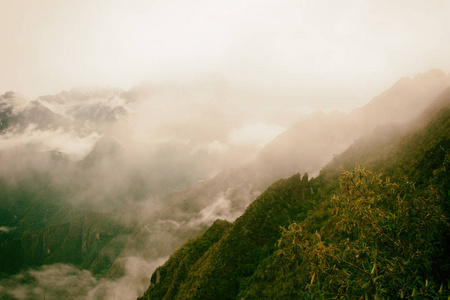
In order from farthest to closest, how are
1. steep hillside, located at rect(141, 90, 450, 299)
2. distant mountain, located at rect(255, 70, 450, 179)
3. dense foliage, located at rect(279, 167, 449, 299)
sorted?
distant mountain, located at rect(255, 70, 450, 179)
steep hillside, located at rect(141, 90, 450, 299)
dense foliage, located at rect(279, 167, 449, 299)

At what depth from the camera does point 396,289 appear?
17.4 feet

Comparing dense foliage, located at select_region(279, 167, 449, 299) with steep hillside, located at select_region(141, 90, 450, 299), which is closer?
dense foliage, located at select_region(279, 167, 449, 299)

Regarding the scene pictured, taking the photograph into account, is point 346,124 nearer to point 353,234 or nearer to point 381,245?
point 353,234

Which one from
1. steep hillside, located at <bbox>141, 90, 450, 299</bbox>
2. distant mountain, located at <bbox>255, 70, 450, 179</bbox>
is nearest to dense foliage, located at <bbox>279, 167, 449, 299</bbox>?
steep hillside, located at <bbox>141, 90, 450, 299</bbox>

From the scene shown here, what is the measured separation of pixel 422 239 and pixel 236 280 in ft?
158

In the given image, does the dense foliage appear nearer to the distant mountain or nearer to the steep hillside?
the steep hillside

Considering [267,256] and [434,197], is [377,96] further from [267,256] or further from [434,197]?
[434,197]

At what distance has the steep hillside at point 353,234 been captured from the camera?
5.64 meters

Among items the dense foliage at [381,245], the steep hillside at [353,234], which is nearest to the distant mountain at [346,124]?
the steep hillside at [353,234]

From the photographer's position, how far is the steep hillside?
18.5 feet

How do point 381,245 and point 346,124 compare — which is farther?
point 346,124

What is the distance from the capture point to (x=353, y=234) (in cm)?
1905

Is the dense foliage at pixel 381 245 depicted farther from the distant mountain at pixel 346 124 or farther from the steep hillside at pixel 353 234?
the distant mountain at pixel 346 124

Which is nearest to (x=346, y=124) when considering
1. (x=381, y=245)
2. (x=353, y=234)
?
(x=353, y=234)
